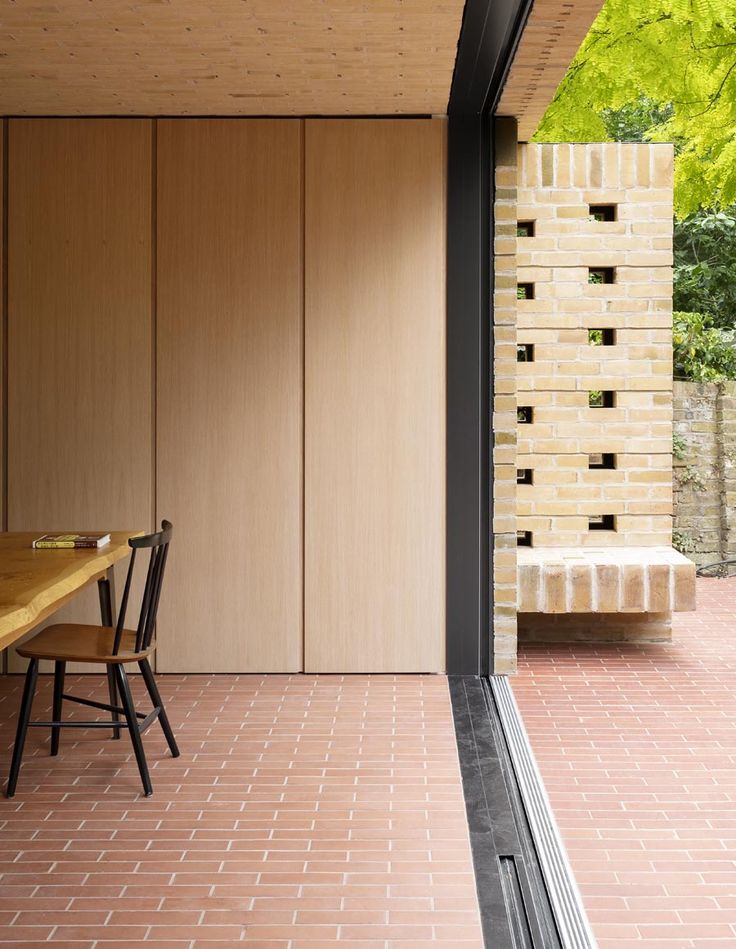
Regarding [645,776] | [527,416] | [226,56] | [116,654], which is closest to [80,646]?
[116,654]

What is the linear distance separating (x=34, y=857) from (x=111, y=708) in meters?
0.81

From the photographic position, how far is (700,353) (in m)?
10.6

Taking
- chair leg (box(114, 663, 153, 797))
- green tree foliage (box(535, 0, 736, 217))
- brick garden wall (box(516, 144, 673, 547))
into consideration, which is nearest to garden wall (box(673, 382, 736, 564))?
green tree foliage (box(535, 0, 736, 217))

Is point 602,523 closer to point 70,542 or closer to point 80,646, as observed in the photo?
point 70,542

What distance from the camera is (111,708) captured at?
4023 millimetres

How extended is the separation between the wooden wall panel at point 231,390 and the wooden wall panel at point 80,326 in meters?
0.12

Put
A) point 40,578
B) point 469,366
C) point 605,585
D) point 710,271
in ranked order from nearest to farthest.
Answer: point 40,578, point 469,366, point 605,585, point 710,271

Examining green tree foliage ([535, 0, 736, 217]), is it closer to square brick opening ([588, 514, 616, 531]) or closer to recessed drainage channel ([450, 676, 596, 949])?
square brick opening ([588, 514, 616, 531])

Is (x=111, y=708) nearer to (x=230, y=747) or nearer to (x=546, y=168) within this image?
(x=230, y=747)

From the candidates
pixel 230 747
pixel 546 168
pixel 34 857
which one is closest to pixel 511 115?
pixel 546 168

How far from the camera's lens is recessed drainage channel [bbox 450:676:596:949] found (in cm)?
283

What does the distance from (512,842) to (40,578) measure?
1695 millimetres

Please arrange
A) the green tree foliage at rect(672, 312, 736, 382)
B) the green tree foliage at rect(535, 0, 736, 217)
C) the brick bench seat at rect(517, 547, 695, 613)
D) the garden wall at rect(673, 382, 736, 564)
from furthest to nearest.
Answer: the green tree foliage at rect(672, 312, 736, 382)
the garden wall at rect(673, 382, 736, 564)
the green tree foliage at rect(535, 0, 736, 217)
the brick bench seat at rect(517, 547, 695, 613)

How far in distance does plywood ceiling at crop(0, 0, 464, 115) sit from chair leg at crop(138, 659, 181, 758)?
2.37 meters
